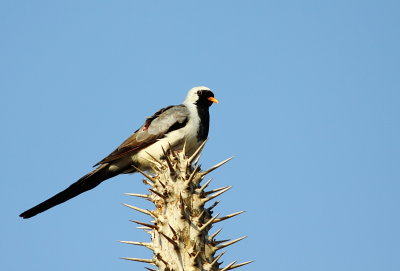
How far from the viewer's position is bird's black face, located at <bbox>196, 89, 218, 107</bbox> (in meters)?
9.35

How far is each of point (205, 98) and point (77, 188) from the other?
2876mm

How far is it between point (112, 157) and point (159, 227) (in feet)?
14.9

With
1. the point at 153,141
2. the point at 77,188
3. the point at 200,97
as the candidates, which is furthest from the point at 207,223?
the point at 200,97

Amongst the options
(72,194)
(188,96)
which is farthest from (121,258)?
(188,96)

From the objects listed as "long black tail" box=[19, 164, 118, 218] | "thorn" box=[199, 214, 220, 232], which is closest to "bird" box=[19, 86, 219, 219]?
"long black tail" box=[19, 164, 118, 218]

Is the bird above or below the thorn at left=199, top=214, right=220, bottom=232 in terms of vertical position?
above

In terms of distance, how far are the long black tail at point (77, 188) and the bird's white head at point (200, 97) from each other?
1.87 m

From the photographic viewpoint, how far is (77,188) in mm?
7570

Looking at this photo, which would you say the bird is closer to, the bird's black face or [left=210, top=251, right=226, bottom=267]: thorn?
the bird's black face

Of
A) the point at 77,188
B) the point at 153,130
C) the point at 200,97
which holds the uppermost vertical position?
the point at 200,97

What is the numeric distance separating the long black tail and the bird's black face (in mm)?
1983

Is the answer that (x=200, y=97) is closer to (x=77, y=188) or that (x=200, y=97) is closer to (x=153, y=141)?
(x=153, y=141)

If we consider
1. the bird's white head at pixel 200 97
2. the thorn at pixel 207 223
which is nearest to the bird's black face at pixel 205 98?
the bird's white head at pixel 200 97

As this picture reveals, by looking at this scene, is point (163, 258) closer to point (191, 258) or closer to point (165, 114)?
point (191, 258)
